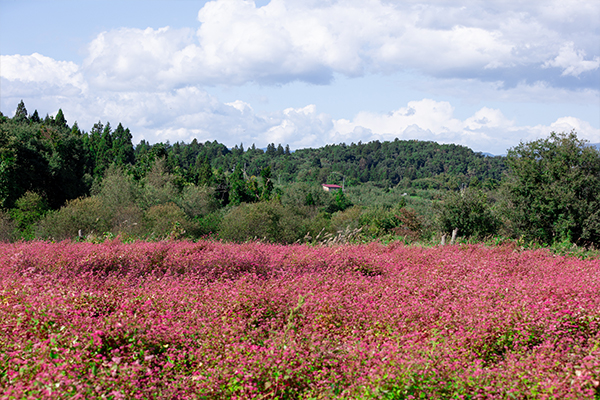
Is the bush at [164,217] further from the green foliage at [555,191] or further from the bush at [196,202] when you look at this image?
the green foliage at [555,191]

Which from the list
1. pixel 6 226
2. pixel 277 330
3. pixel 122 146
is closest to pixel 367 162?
pixel 122 146

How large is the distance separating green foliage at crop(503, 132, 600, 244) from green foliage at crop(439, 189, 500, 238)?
86 cm

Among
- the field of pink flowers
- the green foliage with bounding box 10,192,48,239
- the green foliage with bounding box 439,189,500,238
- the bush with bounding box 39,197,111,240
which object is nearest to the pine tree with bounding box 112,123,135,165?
the green foliage with bounding box 10,192,48,239

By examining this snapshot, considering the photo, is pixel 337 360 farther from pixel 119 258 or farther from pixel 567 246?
pixel 567 246

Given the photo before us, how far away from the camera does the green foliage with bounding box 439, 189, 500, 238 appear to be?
18547mm

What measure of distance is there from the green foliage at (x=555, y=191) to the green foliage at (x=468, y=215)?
2.82 feet

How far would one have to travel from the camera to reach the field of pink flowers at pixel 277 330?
352 centimetres

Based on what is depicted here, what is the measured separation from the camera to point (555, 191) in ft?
56.2

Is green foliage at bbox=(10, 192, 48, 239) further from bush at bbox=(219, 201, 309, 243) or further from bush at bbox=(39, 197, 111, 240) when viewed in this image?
bush at bbox=(219, 201, 309, 243)

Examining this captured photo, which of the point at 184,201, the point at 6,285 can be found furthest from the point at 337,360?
the point at 184,201

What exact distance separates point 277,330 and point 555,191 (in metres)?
15.8

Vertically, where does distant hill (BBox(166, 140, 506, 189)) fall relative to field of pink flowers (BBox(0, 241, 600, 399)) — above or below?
above

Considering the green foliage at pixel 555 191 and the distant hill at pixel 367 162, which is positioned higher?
the distant hill at pixel 367 162

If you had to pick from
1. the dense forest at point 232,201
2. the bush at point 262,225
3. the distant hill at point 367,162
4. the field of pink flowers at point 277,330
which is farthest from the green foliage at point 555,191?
the distant hill at point 367,162
